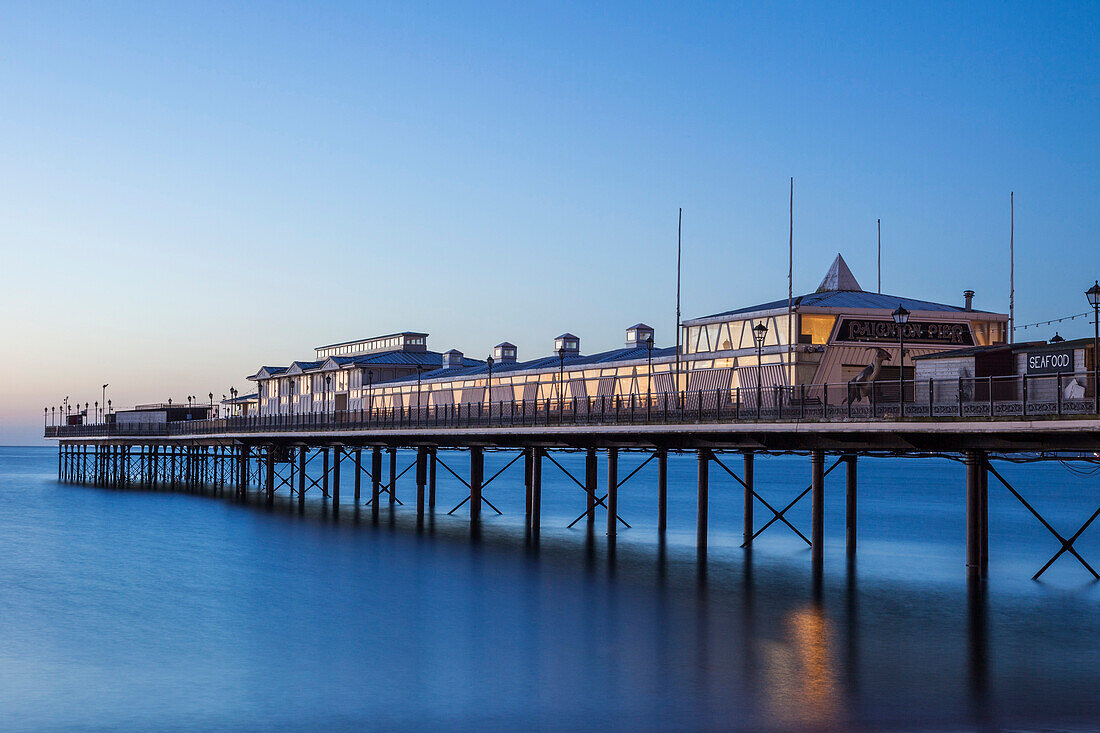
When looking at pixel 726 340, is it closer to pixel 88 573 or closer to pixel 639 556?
pixel 639 556

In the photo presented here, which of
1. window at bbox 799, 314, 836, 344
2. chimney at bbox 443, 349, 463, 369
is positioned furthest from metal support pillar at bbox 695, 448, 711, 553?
chimney at bbox 443, 349, 463, 369

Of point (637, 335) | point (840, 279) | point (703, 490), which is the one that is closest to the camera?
point (703, 490)

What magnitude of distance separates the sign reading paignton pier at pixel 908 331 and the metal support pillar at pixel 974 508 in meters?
9.10

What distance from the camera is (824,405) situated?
3391 cm

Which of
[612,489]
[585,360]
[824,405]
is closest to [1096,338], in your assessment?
[824,405]

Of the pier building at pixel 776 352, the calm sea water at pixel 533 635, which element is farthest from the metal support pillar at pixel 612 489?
the pier building at pixel 776 352

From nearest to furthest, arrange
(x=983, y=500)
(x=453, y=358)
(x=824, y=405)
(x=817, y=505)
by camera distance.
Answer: (x=824, y=405) → (x=983, y=500) → (x=817, y=505) → (x=453, y=358)

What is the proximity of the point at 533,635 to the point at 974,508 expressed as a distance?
1529 centimetres

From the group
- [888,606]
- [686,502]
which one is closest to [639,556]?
[888,606]

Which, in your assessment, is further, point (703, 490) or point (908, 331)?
point (908, 331)

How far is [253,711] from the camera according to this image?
73.3 feet

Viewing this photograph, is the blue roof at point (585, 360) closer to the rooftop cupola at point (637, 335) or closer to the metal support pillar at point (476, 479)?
the rooftop cupola at point (637, 335)

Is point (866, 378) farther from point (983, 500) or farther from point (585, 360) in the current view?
point (585, 360)

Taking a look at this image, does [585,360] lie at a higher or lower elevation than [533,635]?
higher
